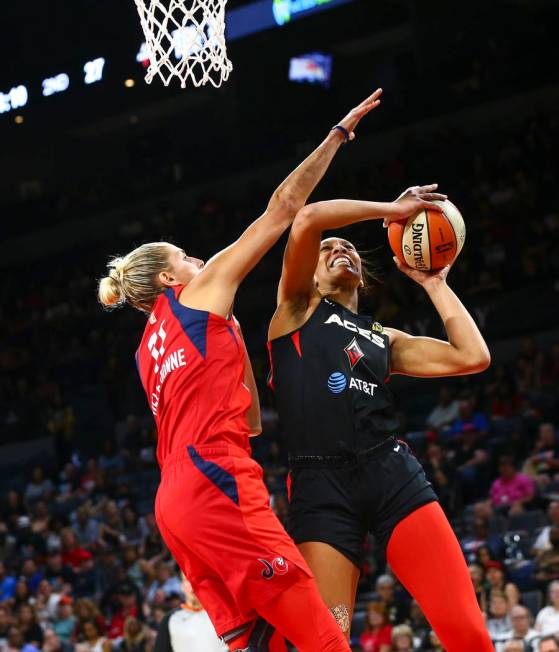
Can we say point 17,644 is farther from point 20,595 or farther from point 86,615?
point 20,595

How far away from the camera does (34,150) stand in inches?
971

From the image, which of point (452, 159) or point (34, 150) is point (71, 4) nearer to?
point (452, 159)

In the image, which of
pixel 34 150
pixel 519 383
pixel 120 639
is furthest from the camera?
pixel 34 150

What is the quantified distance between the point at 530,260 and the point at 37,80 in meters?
6.96

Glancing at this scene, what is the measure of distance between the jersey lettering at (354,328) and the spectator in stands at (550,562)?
561cm

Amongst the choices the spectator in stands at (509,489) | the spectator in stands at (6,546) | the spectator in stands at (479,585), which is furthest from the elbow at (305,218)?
the spectator in stands at (6,546)

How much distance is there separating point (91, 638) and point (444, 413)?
4951mm

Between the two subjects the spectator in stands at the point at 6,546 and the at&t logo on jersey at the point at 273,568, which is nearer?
the at&t logo on jersey at the point at 273,568

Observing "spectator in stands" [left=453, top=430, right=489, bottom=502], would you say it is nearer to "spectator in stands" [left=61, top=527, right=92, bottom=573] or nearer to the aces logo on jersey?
"spectator in stands" [left=61, top=527, right=92, bottom=573]

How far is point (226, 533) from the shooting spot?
3705mm

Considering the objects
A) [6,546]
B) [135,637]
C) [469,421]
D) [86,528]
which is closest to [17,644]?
[135,637]

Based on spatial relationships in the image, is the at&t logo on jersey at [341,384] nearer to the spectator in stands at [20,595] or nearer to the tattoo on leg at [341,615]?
the tattoo on leg at [341,615]

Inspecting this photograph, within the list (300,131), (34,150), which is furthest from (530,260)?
(34,150)

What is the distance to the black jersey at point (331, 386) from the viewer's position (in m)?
4.38
